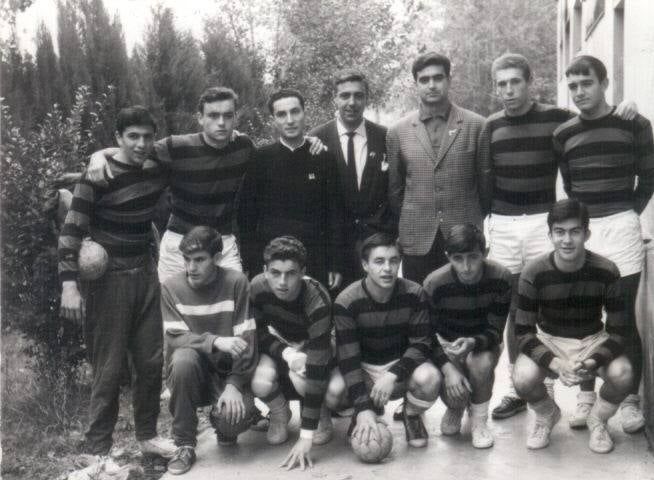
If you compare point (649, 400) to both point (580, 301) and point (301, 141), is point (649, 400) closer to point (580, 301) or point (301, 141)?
point (580, 301)

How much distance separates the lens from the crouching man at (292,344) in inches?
163

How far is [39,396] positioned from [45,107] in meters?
2.44

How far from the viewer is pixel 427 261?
4.79 m

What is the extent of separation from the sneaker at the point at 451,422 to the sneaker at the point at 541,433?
412mm

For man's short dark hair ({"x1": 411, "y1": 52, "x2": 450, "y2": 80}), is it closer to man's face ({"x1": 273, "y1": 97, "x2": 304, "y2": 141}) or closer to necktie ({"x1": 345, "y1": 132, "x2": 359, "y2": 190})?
necktie ({"x1": 345, "y1": 132, "x2": 359, "y2": 190})

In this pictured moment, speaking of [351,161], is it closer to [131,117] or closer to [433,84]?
[433,84]

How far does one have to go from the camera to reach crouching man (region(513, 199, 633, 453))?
3.93 meters

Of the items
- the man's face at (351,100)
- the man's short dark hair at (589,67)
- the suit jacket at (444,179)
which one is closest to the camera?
the man's short dark hair at (589,67)

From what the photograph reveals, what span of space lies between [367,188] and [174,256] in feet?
4.18

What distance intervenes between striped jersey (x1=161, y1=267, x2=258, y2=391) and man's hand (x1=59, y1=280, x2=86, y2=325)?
0.49m

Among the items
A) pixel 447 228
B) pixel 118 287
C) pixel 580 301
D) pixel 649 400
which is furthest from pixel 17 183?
pixel 649 400

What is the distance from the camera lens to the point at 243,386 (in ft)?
14.1

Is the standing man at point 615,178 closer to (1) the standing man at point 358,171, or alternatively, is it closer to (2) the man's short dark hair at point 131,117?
(1) the standing man at point 358,171

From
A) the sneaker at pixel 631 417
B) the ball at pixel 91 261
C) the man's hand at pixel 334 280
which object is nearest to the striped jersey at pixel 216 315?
the ball at pixel 91 261
